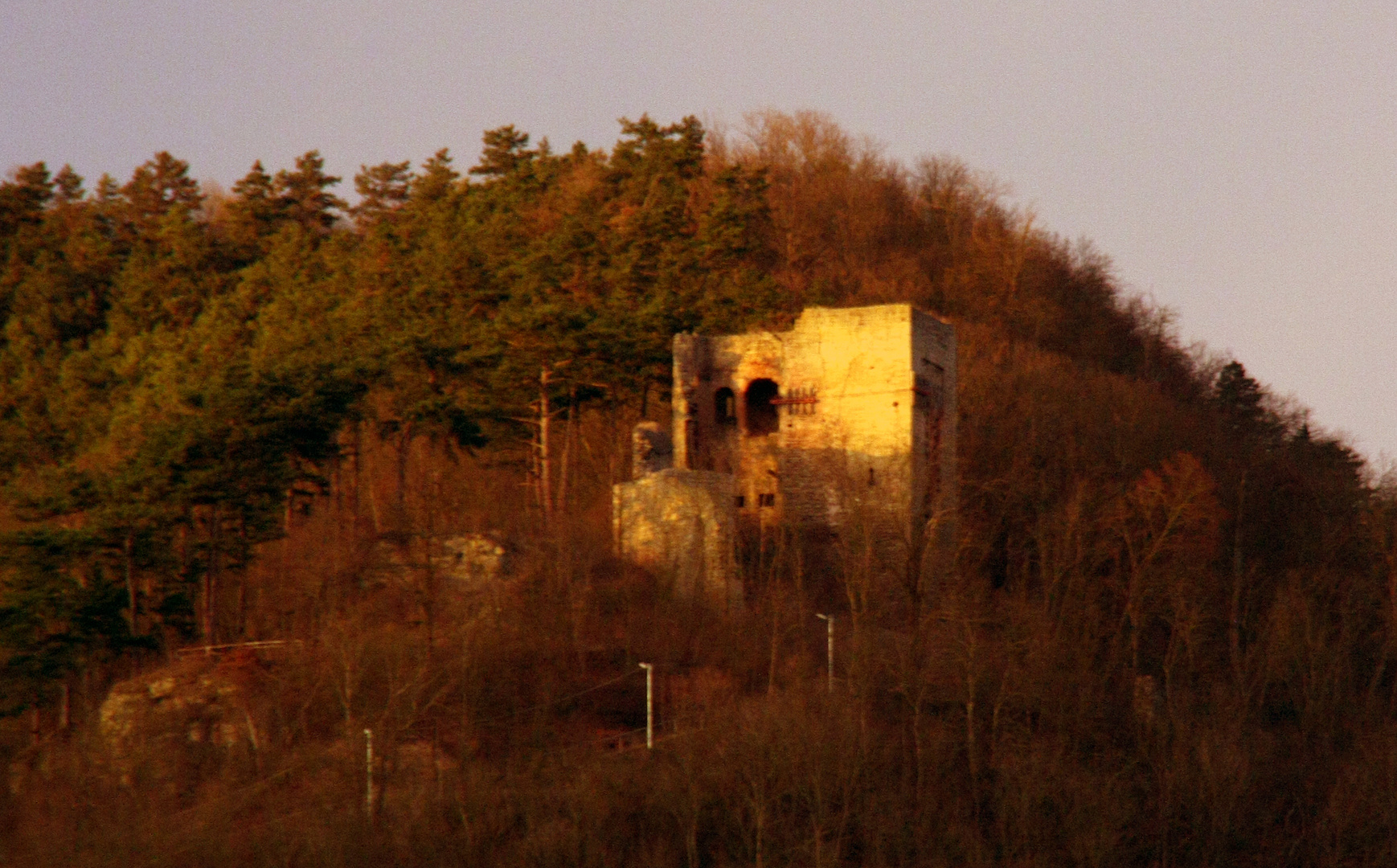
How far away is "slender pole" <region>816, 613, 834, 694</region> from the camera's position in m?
24.3

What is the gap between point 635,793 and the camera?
21812 millimetres

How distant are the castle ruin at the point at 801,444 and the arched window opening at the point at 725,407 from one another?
0.09 ft

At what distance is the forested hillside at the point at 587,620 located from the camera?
21547 mm

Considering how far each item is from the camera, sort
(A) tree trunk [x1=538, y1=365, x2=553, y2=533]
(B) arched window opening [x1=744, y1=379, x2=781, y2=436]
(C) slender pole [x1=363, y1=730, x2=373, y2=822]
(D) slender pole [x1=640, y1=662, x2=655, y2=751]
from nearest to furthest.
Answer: (C) slender pole [x1=363, y1=730, x2=373, y2=822], (D) slender pole [x1=640, y1=662, x2=655, y2=751], (A) tree trunk [x1=538, y1=365, x2=553, y2=533], (B) arched window opening [x1=744, y1=379, x2=781, y2=436]

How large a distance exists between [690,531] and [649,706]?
4.14m

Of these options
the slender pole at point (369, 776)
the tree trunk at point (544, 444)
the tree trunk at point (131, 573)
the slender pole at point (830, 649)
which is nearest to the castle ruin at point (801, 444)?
A: the slender pole at point (830, 649)

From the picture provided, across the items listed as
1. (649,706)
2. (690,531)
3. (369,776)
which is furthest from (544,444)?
(369,776)

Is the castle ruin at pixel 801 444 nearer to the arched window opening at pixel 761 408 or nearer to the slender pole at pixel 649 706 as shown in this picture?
the arched window opening at pixel 761 408

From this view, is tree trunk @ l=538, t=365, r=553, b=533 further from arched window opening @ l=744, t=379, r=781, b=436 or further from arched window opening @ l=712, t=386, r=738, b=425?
arched window opening @ l=744, t=379, r=781, b=436

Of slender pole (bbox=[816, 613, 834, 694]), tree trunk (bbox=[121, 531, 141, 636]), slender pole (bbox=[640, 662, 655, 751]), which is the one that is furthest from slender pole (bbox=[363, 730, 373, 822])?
slender pole (bbox=[816, 613, 834, 694])

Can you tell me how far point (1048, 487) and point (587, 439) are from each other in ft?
33.3

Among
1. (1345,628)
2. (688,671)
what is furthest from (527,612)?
(1345,628)

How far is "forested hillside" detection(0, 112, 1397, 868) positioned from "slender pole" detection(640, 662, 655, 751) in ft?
0.53

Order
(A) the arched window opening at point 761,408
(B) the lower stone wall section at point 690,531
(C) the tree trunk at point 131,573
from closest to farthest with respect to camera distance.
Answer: (C) the tree trunk at point 131,573 < (B) the lower stone wall section at point 690,531 < (A) the arched window opening at point 761,408
